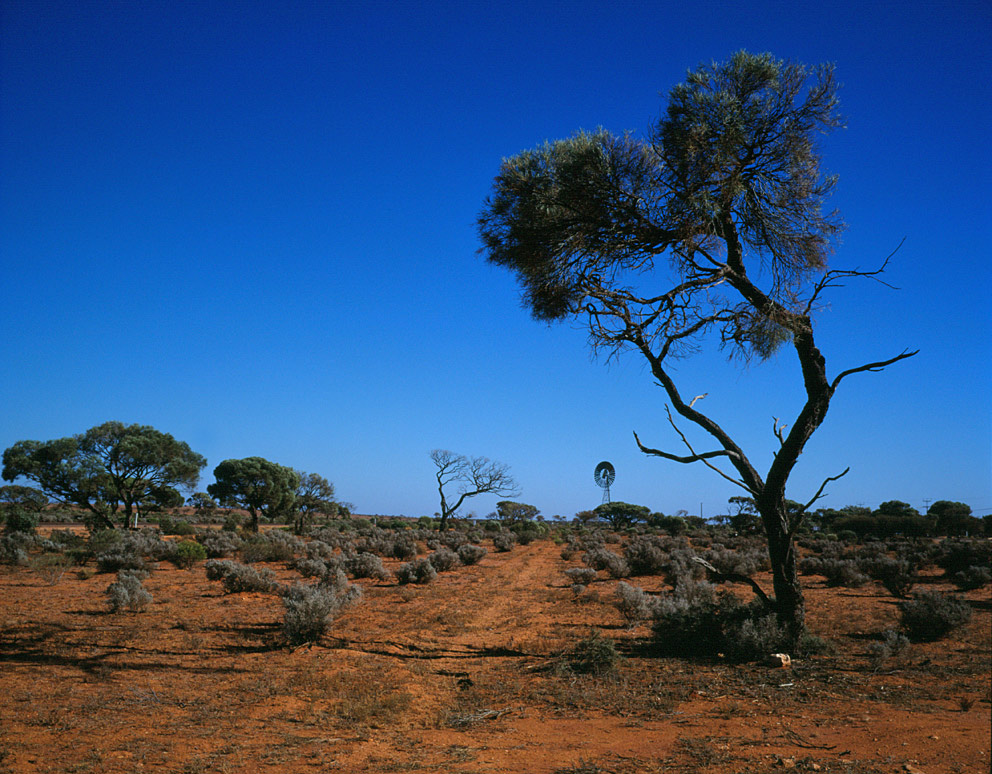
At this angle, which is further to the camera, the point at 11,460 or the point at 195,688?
the point at 11,460

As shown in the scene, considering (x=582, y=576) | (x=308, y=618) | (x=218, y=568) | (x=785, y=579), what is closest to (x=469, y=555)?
(x=582, y=576)

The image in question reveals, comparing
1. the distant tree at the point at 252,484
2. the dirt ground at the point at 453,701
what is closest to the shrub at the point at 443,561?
the dirt ground at the point at 453,701

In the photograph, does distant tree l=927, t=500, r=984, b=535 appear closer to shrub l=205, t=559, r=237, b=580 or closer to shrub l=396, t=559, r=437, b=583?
shrub l=396, t=559, r=437, b=583

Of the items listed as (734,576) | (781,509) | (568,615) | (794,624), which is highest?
(781,509)

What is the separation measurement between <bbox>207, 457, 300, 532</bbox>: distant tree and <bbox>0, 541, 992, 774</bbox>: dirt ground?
33347mm

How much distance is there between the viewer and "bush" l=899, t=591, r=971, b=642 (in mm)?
9477

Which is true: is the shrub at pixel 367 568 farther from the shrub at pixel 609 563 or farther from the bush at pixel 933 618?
the bush at pixel 933 618

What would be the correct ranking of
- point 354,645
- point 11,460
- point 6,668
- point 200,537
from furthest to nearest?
point 11,460, point 200,537, point 354,645, point 6,668

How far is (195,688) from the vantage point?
7449 millimetres

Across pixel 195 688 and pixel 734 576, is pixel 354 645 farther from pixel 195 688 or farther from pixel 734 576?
pixel 734 576

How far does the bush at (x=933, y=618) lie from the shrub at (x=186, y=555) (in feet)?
68.2

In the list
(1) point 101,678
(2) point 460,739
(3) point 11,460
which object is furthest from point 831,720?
(3) point 11,460

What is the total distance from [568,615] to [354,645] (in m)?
5.31

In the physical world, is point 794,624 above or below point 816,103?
below
